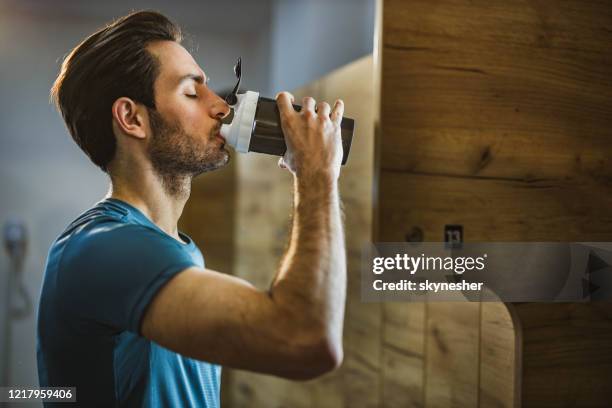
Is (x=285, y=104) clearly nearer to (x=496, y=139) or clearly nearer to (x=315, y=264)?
(x=315, y=264)

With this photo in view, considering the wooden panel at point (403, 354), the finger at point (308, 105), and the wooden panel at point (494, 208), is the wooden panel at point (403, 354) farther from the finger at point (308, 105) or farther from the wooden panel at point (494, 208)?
the finger at point (308, 105)

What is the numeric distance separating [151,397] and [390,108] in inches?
19.7

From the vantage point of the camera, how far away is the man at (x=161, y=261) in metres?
0.57

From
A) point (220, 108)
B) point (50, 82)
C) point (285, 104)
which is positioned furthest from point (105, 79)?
point (50, 82)

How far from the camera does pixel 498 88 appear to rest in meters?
0.87

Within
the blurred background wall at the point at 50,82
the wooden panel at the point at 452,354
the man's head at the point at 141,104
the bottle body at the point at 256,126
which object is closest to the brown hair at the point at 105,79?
the man's head at the point at 141,104

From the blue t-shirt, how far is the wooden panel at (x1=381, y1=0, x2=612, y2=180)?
0.39m

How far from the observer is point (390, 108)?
845 mm

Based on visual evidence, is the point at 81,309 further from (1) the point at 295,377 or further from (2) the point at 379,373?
(2) the point at 379,373

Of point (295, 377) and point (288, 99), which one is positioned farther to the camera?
point (288, 99)

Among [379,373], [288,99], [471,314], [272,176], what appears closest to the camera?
[288,99]

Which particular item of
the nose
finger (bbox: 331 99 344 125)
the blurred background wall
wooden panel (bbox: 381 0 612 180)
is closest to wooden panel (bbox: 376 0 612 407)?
wooden panel (bbox: 381 0 612 180)

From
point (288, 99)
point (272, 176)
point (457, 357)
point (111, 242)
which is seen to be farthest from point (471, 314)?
point (272, 176)

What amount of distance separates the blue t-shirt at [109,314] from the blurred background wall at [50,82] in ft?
4.47
